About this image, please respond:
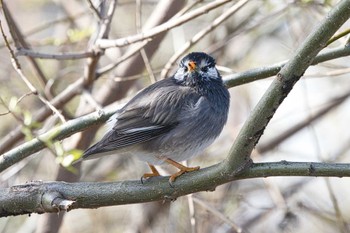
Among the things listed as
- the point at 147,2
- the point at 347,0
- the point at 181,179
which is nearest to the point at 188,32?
the point at 147,2

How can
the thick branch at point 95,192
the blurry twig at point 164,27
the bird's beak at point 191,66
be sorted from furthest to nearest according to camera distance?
the bird's beak at point 191,66
the blurry twig at point 164,27
the thick branch at point 95,192

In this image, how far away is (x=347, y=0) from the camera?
284 centimetres

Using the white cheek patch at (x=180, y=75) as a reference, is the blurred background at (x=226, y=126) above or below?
above

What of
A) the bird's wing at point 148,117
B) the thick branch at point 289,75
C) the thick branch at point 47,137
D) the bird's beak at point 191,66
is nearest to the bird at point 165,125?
the bird's wing at point 148,117

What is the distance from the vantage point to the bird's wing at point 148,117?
14.2 feet

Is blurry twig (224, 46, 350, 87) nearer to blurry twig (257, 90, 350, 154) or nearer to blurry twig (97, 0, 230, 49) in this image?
blurry twig (97, 0, 230, 49)

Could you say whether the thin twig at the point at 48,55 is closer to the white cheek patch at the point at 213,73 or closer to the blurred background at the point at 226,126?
the blurred background at the point at 226,126

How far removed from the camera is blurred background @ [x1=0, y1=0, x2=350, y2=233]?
19.0ft

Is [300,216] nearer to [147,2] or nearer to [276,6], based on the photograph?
[276,6]

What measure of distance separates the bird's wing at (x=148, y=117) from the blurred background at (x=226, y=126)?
919mm

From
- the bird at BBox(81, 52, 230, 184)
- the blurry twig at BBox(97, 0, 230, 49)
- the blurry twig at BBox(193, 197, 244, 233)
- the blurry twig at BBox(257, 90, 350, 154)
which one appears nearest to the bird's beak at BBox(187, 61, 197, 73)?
the bird at BBox(81, 52, 230, 184)

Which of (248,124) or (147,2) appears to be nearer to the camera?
(248,124)

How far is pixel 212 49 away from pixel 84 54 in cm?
185

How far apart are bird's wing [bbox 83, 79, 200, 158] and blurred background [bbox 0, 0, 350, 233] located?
919mm
